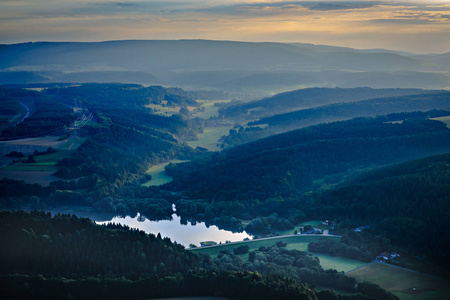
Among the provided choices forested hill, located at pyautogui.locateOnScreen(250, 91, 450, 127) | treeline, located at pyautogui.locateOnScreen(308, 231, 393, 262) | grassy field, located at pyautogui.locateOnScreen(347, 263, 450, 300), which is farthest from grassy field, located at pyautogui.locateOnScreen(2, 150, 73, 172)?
forested hill, located at pyautogui.locateOnScreen(250, 91, 450, 127)

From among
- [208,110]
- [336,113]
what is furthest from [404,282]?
[208,110]

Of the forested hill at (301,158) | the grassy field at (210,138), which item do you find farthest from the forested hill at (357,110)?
the forested hill at (301,158)

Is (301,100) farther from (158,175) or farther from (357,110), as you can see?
(158,175)

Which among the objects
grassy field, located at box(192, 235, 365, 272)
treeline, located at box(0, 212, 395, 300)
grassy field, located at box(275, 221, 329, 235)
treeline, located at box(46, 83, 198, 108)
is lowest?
treeline, located at box(46, 83, 198, 108)

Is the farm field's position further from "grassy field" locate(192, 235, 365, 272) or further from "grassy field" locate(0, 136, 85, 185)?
"grassy field" locate(192, 235, 365, 272)

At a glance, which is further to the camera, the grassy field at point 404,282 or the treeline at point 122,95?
the treeline at point 122,95

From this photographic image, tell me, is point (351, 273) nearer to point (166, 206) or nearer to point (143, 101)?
point (166, 206)

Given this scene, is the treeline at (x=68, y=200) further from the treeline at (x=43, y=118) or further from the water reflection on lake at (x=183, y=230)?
the treeline at (x=43, y=118)
